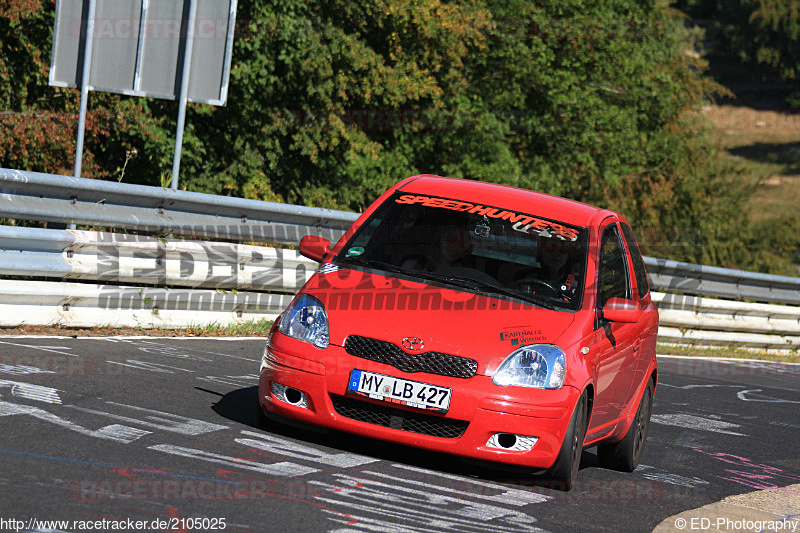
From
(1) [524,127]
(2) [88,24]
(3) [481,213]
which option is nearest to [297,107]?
(1) [524,127]

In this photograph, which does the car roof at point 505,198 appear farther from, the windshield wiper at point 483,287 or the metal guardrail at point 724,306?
the metal guardrail at point 724,306

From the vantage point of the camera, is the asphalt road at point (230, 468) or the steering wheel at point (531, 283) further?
the steering wheel at point (531, 283)

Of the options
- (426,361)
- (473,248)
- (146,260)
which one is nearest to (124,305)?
(146,260)

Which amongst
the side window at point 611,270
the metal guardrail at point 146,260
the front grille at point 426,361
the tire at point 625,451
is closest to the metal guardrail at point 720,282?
the metal guardrail at point 146,260

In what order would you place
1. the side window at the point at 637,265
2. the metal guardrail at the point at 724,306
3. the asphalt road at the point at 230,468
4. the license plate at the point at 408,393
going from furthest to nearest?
the metal guardrail at the point at 724,306 → the side window at the point at 637,265 → the license plate at the point at 408,393 → the asphalt road at the point at 230,468

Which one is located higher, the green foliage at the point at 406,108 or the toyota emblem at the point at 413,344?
the green foliage at the point at 406,108

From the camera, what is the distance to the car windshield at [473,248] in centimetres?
707

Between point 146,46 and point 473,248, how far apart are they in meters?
5.60

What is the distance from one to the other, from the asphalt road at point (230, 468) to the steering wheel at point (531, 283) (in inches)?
44.1

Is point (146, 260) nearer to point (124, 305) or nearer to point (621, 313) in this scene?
point (124, 305)

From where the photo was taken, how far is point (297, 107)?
2234 cm

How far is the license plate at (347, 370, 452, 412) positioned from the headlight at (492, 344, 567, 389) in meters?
0.31

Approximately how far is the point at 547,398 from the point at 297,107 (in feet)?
55.2

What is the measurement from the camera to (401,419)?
619 cm
